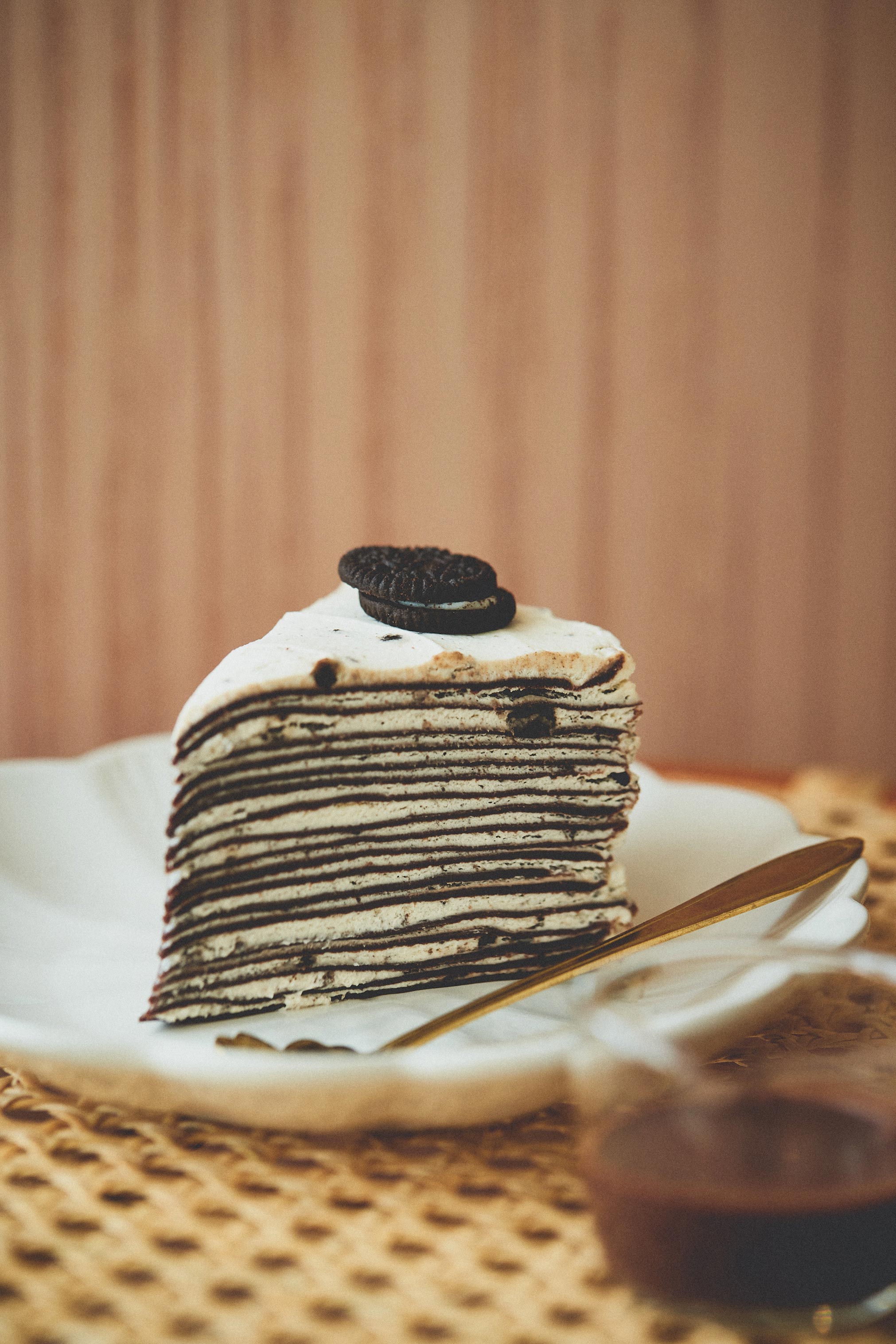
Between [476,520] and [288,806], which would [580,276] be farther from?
[288,806]

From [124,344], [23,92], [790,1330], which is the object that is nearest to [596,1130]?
[790,1330]

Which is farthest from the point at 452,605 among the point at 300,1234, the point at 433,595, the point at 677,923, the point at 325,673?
the point at 300,1234

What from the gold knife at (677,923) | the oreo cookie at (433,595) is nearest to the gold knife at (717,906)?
the gold knife at (677,923)

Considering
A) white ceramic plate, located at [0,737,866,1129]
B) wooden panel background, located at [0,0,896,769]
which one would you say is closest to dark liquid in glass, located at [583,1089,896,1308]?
white ceramic plate, located at [0,737,866,1129]

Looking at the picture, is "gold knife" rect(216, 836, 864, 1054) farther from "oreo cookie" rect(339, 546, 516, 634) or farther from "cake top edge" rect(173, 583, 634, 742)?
"oreo cookie" rect(339, 546, 516, 634)

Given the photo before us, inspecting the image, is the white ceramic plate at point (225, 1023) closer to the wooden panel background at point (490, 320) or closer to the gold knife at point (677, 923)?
the gold knife at point (677, 923)

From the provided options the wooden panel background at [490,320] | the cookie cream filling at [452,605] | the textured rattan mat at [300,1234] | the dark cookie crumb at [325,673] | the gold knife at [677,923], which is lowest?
the textured rattan mat at [300,1234]
